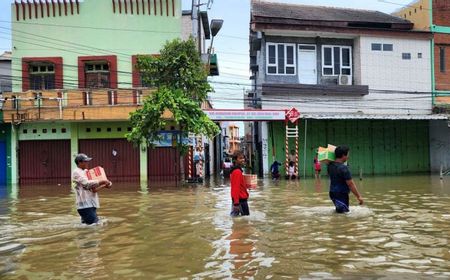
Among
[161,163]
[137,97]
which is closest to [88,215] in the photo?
[137,97]

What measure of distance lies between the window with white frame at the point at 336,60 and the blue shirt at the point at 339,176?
69.9 feet

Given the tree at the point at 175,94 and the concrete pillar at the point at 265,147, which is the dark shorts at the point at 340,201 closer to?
the tree at the point at 175,94

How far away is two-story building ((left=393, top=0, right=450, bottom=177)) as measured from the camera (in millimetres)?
31969

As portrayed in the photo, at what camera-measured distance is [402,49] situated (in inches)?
1251

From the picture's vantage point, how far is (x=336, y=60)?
31.7m

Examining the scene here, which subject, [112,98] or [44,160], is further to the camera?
[44,160]

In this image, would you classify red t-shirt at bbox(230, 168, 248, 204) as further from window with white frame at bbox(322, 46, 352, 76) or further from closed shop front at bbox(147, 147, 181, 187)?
window with white frame at bbox(322, 46, 352, 76)

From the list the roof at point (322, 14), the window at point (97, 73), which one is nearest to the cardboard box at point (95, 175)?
the window at point (97, 73)

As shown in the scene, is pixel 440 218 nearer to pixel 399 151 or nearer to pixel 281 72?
pixel 281 72

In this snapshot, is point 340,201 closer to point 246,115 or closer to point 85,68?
point 246,115

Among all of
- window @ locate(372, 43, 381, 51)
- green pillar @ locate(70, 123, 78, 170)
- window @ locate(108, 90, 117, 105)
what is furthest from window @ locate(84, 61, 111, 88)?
window @ locate(372, 43, 381, 51)

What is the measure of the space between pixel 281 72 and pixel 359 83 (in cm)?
482

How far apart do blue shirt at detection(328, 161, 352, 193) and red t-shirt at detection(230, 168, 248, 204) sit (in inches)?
74.4

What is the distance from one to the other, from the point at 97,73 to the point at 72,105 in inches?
96.7
